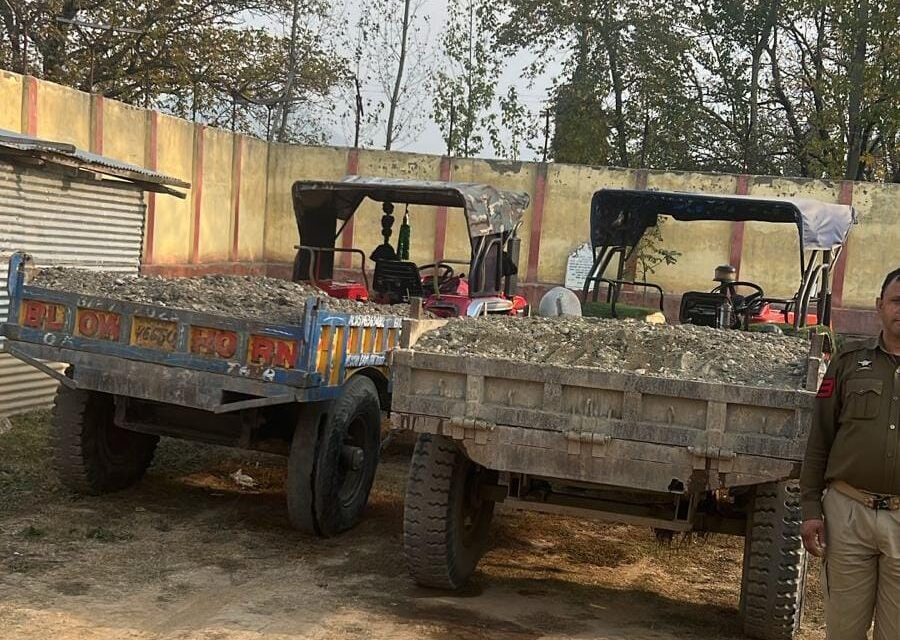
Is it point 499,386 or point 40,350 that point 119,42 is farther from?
point 499,386

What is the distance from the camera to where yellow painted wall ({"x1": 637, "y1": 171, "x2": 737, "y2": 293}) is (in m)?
18.5

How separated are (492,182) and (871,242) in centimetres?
675

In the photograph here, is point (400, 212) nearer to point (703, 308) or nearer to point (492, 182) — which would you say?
point (492, 182)

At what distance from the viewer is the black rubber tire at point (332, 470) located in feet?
19.5

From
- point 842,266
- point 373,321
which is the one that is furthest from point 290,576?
point 842,266

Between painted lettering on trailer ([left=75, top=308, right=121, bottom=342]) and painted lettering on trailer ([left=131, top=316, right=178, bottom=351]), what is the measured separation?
0.12 metres

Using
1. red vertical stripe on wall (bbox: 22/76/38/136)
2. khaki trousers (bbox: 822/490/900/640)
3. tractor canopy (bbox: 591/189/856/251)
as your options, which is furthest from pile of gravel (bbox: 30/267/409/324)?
red vertical stripe on wall (bbox: 22/76/38/136)

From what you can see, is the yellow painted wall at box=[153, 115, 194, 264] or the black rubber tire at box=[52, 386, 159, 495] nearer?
the black rubber tire at box=[52, 386, 159, 495]

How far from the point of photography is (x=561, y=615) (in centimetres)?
518

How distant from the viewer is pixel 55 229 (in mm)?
9297

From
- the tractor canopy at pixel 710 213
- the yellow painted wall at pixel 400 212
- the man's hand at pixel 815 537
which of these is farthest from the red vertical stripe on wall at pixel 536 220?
the man's hand at pixel 815 537

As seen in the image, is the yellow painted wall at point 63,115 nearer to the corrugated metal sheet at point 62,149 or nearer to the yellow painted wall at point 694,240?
the corrugated metal sheet at point 62,149

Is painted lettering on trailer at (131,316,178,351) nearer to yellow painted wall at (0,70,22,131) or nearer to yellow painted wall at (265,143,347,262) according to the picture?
yellow painted wall at (0,70,22,131)

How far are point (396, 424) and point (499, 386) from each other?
21.0 inches
